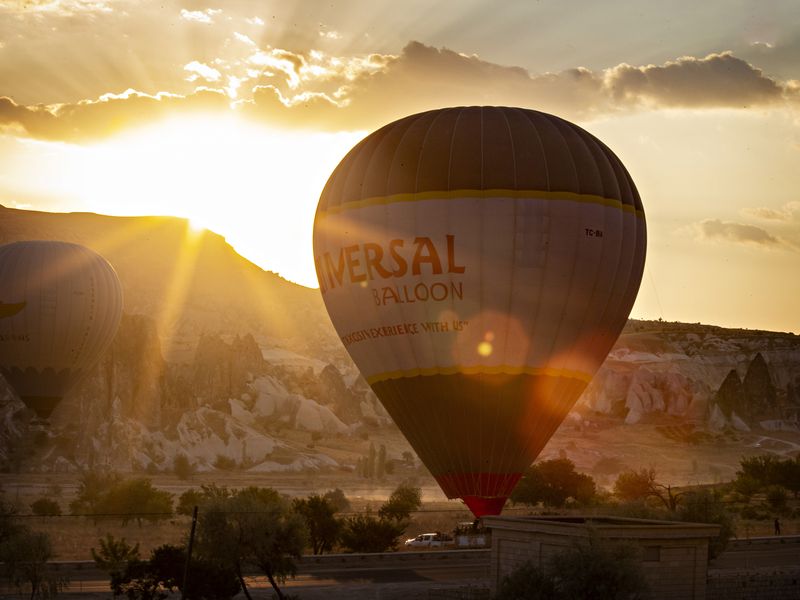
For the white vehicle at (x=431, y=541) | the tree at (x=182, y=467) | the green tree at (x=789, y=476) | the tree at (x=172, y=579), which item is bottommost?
the tree at (x=172, y=579)

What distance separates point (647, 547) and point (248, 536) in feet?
42.7

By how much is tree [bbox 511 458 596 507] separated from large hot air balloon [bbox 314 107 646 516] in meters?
42.1

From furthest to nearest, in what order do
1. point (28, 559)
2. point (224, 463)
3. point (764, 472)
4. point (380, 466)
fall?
1. point (380, 466)
2. point (224, 463)
3. point (764, 472)
4. point (28, 559)

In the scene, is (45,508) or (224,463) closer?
(45,508)

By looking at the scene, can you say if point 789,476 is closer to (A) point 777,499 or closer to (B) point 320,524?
(A) point 777,499

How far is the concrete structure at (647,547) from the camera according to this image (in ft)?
120

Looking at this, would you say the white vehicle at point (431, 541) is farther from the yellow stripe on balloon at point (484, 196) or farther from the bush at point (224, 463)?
the bush at point (224, 463)

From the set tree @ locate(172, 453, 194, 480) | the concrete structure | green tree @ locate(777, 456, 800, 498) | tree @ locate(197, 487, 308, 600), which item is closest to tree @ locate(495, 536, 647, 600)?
the concrete structure

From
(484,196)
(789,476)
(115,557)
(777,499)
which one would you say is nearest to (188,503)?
(115,557)

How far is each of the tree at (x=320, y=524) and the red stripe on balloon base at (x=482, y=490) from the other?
1781 cm

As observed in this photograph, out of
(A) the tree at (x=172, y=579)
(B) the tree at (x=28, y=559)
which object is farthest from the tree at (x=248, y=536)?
(B) the tree at (x=28, y=559)

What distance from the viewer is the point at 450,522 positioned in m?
81.0

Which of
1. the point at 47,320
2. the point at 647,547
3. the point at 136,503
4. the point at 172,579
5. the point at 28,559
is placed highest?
the point at 47,320

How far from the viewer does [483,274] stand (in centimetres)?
4366
